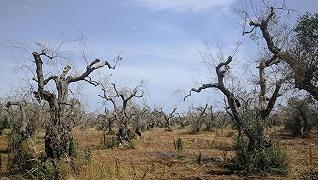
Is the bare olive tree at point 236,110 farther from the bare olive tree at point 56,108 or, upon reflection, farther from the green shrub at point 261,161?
the bare olive tree at point 56,108

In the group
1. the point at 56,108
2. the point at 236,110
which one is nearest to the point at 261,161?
the point at 236,110

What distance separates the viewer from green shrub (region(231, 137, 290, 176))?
624 inches

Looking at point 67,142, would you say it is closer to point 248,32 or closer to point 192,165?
point 192,165

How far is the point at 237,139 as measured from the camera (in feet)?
55.5

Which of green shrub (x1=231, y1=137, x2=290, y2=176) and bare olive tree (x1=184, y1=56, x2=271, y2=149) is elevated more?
bare olive tree (x1=184, y1=56, x2=271, y2=149)

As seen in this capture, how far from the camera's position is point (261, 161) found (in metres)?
16.2

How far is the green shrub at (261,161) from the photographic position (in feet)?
52.0

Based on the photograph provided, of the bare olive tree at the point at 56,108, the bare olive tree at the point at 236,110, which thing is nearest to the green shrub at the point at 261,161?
the bare olive tree at the point at 236,110

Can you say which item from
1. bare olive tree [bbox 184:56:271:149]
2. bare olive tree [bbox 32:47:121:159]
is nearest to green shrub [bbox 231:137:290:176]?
bare olive tree [bbox 184:56:271:149]

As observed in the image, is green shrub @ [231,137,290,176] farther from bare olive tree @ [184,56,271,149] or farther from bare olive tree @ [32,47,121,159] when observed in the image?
bare olive tree @ [32,47,121,159]

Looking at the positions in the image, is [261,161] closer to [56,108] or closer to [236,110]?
[236,110]

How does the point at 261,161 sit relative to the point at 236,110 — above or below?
below

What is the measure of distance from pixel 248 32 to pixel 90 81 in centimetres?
813

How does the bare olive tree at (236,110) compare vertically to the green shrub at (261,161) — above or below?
above
